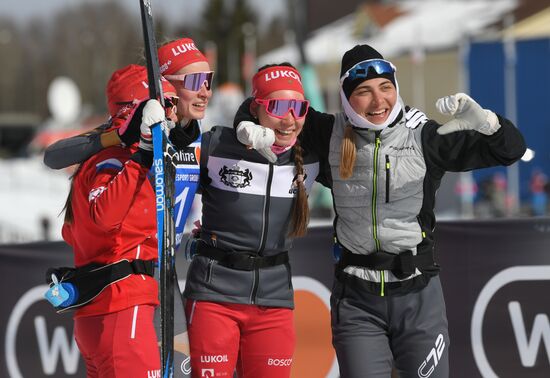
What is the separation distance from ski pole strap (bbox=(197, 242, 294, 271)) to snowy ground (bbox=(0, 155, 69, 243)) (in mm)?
16570

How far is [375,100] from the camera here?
363 centimetres

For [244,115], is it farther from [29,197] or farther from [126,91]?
[29,197]

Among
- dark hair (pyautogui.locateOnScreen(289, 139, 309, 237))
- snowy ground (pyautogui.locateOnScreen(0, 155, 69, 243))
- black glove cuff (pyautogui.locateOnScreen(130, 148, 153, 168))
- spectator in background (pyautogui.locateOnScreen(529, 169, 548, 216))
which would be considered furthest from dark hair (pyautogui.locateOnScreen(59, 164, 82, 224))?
snowy ground (pyautogui.locateOnScreen(0, 155, 69, 243))

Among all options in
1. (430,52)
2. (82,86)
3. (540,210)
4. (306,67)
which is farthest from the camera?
(82,86)

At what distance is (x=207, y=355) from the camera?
147 inches

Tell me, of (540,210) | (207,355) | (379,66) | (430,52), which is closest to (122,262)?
(207,355)

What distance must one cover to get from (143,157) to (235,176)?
587 millimetres

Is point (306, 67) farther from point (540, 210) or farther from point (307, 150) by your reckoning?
point (307, 150)

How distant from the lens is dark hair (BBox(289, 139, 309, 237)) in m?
3.80

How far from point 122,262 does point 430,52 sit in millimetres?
25252

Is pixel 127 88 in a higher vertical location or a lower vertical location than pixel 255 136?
higher

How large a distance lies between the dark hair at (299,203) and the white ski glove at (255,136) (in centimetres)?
18

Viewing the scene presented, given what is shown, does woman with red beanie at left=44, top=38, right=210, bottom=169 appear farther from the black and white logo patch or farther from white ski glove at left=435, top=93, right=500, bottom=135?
white ski glove at left=435, top=93, right=500, bottom=135

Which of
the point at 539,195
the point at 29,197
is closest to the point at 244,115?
the point at 539,195
